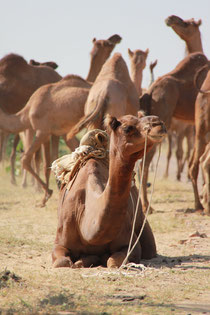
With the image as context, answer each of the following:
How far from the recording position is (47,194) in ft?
37.7

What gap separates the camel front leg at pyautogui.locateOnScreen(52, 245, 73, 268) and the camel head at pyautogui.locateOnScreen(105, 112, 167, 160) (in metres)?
1.24

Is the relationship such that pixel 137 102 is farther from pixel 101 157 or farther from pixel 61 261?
pixel 61 261

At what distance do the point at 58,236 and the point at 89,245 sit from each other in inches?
16.0

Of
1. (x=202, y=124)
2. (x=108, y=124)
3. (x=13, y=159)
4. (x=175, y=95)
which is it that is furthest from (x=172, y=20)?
(x=108, y=124)

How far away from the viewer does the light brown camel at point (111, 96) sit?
9641 millimetres

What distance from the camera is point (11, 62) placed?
46.2 feet

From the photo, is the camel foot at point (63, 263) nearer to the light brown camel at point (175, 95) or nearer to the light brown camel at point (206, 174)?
the light brown camel at point (206, 174)

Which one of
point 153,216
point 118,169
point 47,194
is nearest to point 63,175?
point 118,169

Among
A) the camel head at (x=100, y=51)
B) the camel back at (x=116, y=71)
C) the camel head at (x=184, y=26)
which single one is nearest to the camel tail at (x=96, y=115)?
the camel back at (x=116, y=71)

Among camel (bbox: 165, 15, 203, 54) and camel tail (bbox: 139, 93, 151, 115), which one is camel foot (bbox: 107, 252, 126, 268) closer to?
camel tail (bbox: 139, 93, 151, 115)

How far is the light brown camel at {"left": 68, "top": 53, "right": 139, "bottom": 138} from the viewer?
9.64m

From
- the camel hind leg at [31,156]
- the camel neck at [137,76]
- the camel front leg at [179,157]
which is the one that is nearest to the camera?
the camel hind leg at [31,156]

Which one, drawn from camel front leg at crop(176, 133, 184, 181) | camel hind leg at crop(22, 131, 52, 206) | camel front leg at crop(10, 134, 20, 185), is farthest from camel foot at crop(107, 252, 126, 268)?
camel front leg at crop(176, 133, 184, 181)

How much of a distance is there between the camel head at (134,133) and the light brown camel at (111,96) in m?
4.89
